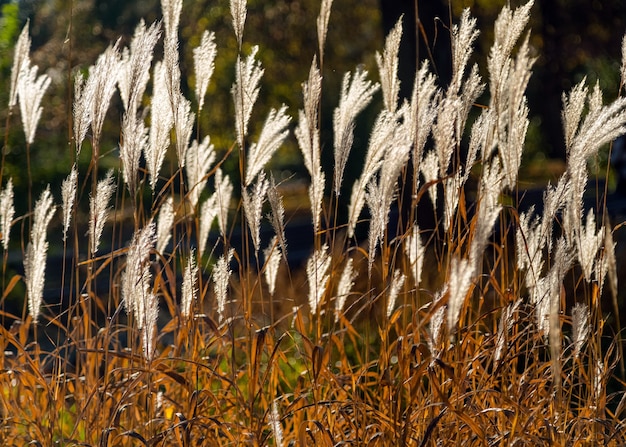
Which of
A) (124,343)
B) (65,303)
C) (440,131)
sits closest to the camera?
(440,131)

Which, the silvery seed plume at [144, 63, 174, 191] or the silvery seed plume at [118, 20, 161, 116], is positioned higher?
the silvery seed plume at [118, 20, 161, 116]

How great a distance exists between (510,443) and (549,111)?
1610 centimetres

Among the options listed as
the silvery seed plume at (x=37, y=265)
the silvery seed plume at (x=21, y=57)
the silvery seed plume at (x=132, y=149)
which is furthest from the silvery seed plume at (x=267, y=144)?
the silvery seed plume at (x=21, y=57)

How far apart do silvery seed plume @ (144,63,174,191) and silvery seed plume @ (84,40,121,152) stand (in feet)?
0.49

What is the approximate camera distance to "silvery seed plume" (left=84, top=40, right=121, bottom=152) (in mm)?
2338

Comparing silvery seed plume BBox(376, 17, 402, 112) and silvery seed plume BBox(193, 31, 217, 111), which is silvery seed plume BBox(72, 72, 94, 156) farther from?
silvery seed plume BBox(376, 17, 402, 112)

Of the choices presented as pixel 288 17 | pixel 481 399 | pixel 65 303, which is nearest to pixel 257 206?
pixel 481 399

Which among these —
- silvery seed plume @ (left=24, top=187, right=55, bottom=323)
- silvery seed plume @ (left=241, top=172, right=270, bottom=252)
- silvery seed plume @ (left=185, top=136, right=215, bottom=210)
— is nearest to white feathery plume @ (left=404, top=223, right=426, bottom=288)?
silvery seed plume @ (left=241, top=172, right=270, bottom=252)

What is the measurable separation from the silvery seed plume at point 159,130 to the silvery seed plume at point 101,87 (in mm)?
149

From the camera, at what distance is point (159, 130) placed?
8.07 ft

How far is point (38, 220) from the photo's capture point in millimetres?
2561

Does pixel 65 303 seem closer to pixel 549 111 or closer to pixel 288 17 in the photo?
pixel 288 17

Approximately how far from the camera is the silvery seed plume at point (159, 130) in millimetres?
2402

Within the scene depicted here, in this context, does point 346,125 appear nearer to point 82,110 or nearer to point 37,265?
point 82,110
